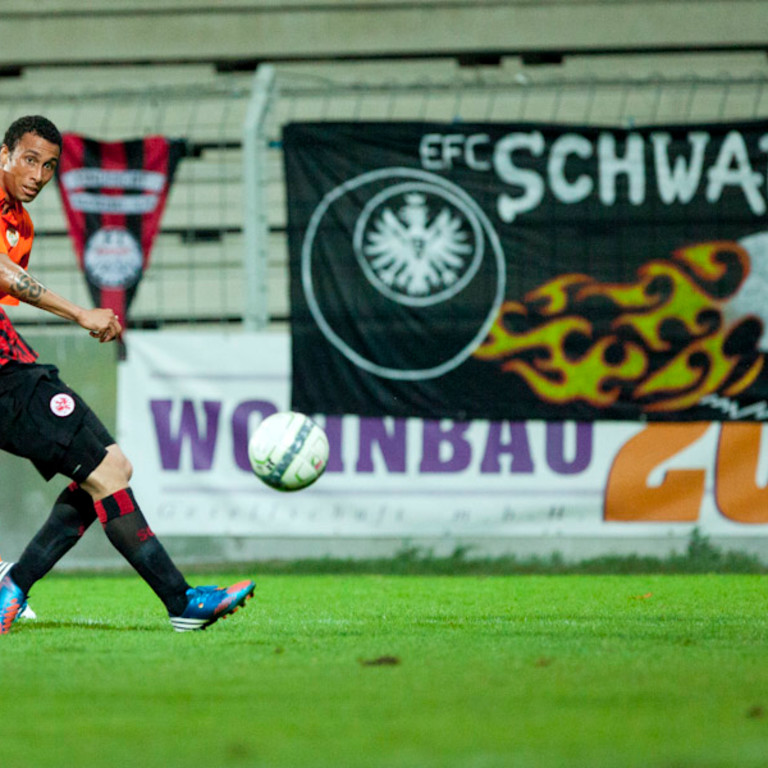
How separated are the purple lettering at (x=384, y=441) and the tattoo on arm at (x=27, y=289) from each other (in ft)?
12.9

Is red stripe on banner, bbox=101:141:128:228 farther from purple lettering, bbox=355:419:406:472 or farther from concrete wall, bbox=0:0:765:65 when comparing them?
concrete wall, bbox=0:0:765:65

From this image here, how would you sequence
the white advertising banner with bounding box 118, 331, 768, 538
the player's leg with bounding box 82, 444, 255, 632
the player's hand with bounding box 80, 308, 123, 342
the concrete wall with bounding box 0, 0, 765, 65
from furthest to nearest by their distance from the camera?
the concrete wall with bounding box 0, 0, 765, 65 < the white advertising banner with bounding box 118, 331, 768, 538 < the player's leg with bounding box 82, 444, 255, 632 < the player's hand with bounding box 80, 308, 123, 342

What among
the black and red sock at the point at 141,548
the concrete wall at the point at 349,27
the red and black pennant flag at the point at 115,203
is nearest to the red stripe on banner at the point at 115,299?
the red and black pennant flag at the point at 115,203

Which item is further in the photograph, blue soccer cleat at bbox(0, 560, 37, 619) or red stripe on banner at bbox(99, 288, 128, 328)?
red stripe on banner at bbox(99, 288, 128, 328)

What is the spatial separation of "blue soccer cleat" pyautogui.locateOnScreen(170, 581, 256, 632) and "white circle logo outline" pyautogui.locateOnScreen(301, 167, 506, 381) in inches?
154

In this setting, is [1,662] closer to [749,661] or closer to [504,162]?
[749,661]

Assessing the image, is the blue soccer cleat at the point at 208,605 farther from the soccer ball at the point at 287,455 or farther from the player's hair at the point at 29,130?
the player's hair at the point at 29,130

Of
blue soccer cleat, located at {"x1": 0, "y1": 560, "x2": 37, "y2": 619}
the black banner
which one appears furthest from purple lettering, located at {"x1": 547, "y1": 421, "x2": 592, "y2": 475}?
blue soccer cleat, located at {"x1": 0, "y1": 560, "x2": 37, "y2": 619}

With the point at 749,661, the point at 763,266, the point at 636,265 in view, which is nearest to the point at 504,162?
the point at 636,265

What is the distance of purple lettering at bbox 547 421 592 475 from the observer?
839 centimetres

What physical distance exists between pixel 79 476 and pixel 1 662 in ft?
3.14

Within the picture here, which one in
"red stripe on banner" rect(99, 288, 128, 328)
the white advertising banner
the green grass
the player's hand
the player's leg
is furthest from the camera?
"red stripe on banner" rect(99, 288, 128, 328)

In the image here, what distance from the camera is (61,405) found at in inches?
186

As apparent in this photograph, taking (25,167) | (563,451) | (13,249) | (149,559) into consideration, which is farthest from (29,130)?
(563,451)
